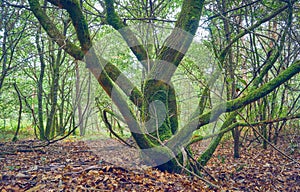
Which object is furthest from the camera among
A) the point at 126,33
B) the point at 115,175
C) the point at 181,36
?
the point at 126,33

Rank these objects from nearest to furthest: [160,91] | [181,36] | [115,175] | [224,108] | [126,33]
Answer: [115,175] → [224,108] → [181,36] → [160,91] → [126,33]

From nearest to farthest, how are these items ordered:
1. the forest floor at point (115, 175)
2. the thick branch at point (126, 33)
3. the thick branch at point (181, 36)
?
the forest floor at point (115, 175) → the thick branch at point (181, 36) → the thick branch at point (126, 33)

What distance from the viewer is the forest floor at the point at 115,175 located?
2779 mm

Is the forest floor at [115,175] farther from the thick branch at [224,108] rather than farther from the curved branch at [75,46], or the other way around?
the curved branch at [75,46]

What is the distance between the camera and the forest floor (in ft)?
9.12

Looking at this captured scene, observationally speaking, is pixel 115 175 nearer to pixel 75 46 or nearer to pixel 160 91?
pixel 160 91

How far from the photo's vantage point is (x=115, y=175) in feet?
10.2

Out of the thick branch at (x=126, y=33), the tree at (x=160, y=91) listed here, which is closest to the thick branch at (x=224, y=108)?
the tree at (x=160, y=91)

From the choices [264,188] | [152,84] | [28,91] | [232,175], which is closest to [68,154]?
[152,84]

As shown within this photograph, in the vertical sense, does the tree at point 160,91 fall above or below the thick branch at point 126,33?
below

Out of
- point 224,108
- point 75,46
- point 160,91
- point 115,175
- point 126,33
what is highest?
point 126,33

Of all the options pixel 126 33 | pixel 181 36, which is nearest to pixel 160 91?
pixel 181 36

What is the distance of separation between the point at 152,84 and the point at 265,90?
59.0 inches

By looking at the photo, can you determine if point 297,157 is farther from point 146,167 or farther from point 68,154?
point 68,154
